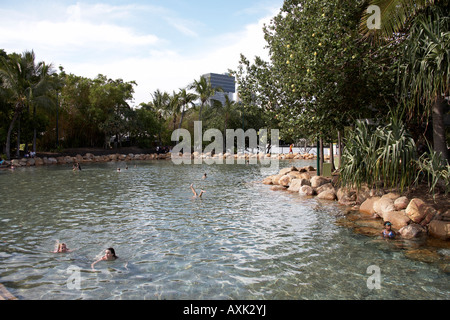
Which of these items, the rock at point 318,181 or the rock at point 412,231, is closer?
the rock at point 412,231

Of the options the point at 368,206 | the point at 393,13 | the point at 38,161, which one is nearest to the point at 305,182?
the point at 368,206

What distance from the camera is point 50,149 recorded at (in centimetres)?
4278

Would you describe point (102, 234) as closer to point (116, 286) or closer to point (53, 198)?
point (116, 286)

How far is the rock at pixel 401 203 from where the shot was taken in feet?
33.4

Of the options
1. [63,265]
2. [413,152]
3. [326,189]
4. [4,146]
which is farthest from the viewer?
[4,146]

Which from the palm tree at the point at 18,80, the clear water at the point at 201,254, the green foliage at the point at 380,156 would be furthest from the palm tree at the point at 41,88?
the green foliage at the point at 380,156

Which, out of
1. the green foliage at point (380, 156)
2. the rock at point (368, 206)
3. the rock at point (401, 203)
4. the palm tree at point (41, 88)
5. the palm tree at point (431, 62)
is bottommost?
the rock at point (368, 206)

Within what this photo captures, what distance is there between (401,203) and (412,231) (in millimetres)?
1622

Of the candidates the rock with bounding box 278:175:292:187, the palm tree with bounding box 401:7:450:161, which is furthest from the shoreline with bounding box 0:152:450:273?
the palm tree with bounding box 401:7:450:161

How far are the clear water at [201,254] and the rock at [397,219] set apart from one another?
52.1 inches

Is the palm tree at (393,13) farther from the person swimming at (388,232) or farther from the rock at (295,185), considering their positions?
the rock at (295,185)

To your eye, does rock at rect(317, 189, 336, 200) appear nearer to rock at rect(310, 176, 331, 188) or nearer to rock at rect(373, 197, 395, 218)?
rock at rect(310, 176, 331, 188)
